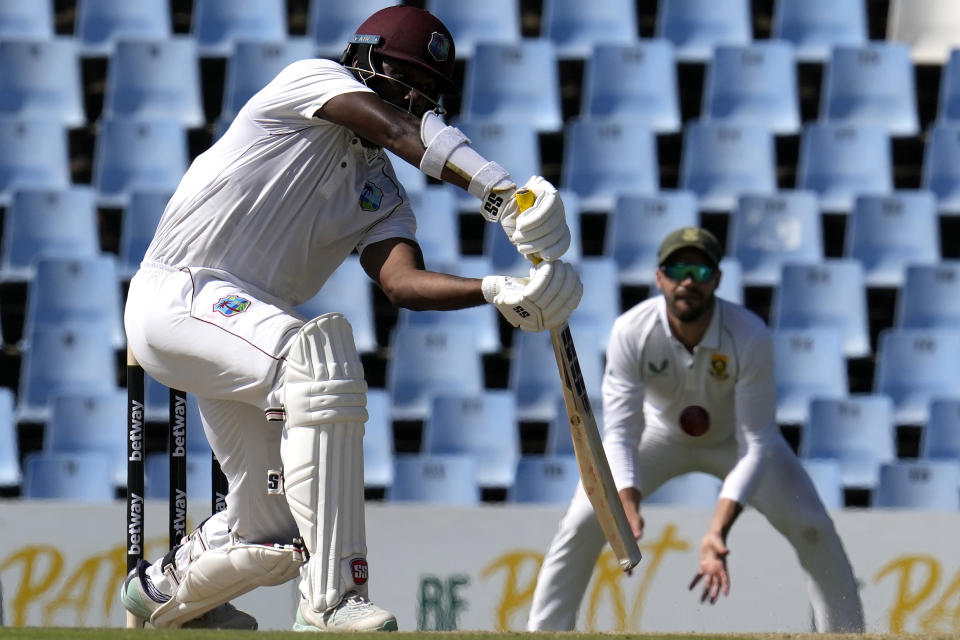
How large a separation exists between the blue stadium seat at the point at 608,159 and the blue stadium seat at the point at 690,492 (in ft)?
6.92

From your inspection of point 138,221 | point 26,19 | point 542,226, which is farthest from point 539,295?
point 26,19

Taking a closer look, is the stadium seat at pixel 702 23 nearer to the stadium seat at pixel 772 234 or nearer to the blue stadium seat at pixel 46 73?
the stadium seat at pixel 772 234

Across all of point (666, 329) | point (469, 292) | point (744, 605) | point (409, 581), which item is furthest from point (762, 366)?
point (469, 292)

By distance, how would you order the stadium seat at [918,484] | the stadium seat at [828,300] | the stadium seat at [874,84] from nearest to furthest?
the stadium seat at [918,484] < the stadium seat at [828,300] < the stadium seat at [874,84]

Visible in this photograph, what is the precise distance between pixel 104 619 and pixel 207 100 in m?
4.48

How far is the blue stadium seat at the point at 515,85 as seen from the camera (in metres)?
8.58

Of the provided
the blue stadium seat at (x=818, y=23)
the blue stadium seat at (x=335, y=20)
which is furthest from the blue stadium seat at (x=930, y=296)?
the blue stadium seat at (x=335, y=20)

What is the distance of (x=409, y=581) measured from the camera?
18.3ft

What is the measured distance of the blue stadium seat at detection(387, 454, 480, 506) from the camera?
264 inches

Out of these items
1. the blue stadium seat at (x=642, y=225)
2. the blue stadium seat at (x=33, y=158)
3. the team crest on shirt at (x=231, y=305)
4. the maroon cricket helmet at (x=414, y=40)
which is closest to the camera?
the team crest on shirt at (x=231, y=305)

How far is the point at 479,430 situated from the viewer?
23.3ft

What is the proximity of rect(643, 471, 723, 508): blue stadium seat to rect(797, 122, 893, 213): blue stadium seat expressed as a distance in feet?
7.60

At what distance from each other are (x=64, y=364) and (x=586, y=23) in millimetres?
3872

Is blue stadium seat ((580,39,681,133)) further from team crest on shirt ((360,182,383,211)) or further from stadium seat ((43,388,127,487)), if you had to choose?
team crest on shirt ((360,182,383,211))
